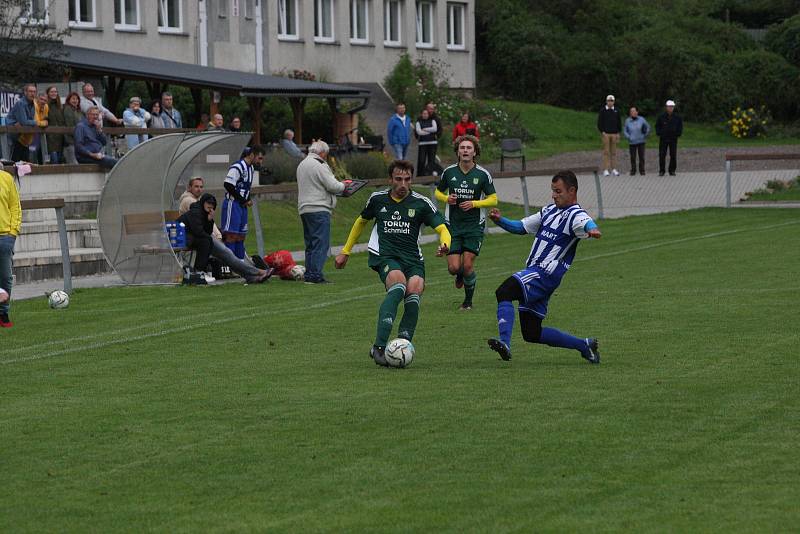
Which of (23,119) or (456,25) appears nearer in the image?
(23,119)

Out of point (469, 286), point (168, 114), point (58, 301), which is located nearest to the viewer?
point (469, 286)

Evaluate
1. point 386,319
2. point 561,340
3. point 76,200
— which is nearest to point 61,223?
point 76,200

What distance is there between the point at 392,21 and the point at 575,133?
907cm

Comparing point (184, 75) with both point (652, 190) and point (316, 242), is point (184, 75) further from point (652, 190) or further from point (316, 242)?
point (316, 242)

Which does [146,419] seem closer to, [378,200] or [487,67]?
[378,200]

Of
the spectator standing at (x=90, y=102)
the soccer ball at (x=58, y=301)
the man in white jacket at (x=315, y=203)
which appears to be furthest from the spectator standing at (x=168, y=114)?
the soccer ball at (x=58, y=301)

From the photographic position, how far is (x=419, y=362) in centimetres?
1294

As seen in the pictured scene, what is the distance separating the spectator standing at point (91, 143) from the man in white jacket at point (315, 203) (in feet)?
22.4

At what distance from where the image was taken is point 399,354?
40.8 ft

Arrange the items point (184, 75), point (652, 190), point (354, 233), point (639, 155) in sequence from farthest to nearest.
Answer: point (639, 155), point (652, 190), point (184, 75), point (354, 233)

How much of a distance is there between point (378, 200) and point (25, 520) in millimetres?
6332

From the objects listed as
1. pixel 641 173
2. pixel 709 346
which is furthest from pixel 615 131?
pixel 709 346

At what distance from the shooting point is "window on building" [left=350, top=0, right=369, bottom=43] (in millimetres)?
60125

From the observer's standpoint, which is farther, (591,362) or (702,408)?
(591,362)
